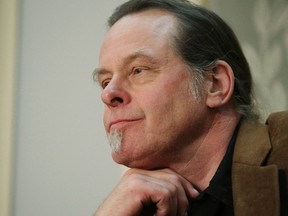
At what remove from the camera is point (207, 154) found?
1104 mm

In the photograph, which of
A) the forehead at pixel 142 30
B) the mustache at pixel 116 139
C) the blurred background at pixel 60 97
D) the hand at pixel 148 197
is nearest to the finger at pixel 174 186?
the hand at pixel 148 197

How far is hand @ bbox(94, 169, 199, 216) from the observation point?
3.13ft

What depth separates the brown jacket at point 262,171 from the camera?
85 centimetres

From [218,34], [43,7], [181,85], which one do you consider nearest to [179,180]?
[181,85]

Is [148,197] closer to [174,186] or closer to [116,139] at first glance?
[174,186]

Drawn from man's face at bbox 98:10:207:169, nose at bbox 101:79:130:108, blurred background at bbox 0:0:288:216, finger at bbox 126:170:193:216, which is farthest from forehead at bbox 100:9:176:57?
blurred background at bbox 0:0:288:216

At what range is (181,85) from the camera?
1.09m

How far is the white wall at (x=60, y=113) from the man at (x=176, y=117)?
69 centimetres

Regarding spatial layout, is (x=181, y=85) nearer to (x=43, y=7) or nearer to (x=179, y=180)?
(x=179, y=180)

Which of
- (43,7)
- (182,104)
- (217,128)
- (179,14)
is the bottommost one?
(217,128)

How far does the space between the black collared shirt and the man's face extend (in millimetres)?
146

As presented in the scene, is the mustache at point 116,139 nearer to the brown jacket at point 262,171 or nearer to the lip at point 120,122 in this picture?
the lip at point 120,122

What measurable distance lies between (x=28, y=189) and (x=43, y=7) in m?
0.99

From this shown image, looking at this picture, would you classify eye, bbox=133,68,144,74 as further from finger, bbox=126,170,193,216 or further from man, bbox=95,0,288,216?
finger, bbox=126,170,193,216
